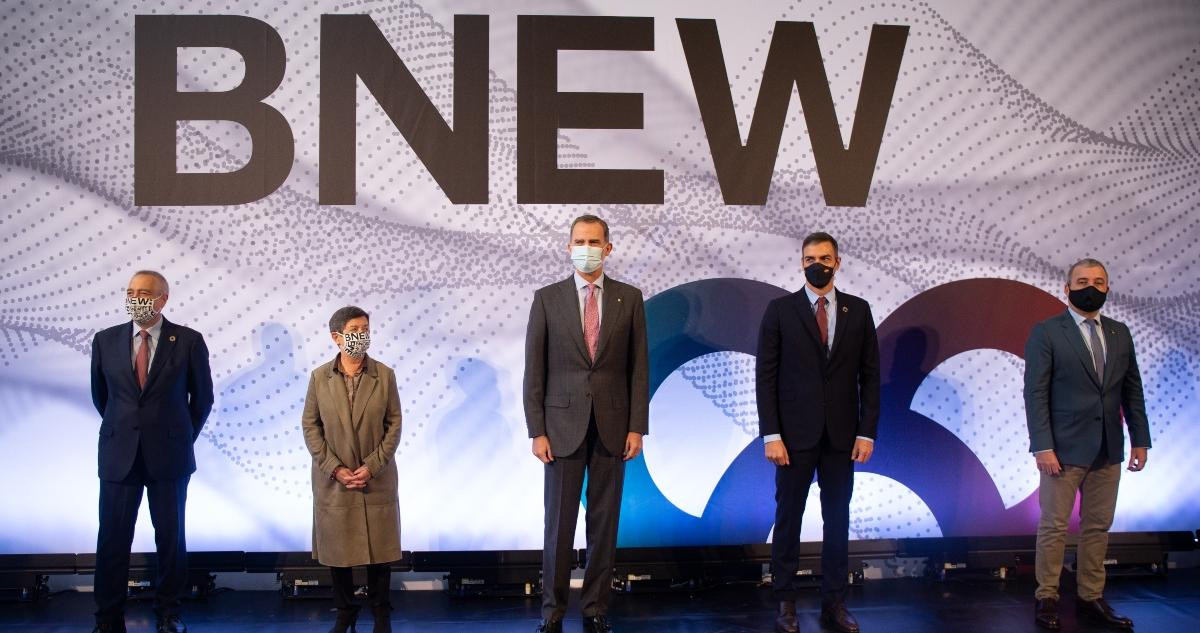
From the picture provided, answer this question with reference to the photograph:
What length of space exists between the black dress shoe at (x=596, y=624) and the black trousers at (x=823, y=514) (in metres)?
0.80

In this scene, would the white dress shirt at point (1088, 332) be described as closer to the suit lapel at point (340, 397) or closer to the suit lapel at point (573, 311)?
the suit lapel at point (573, 311)

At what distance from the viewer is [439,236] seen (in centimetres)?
526

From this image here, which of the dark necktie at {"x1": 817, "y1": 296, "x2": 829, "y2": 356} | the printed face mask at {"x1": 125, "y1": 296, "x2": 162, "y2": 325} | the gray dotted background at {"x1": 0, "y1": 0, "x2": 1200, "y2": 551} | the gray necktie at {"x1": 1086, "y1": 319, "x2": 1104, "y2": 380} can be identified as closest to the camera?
the printed face mask at {"x1": 125, "y1": 296, "x2": 162, "y2": 325}

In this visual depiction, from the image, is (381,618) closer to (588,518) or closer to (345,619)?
(345,619)

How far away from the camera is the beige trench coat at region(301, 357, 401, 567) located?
3996 mm

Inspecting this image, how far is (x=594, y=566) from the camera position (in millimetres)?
4105

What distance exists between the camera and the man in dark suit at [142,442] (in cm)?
419

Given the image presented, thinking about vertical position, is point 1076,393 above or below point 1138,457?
above

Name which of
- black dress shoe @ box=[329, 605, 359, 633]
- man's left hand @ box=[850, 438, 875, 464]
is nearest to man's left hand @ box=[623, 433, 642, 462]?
man's left hand @ box=[850, 438, 875, 464]

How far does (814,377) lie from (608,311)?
986 millimetres

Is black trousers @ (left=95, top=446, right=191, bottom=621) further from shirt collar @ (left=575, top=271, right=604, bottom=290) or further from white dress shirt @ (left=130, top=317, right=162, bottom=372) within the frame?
shirt collar @ (left=575, top=271, right=604, bottom=290)

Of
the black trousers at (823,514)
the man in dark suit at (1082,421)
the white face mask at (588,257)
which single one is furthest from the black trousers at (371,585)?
the man in dark suit at (1082,421)

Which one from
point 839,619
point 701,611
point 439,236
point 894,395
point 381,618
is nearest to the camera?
point 381,618

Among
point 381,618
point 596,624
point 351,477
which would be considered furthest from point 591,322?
point 381,618
